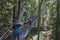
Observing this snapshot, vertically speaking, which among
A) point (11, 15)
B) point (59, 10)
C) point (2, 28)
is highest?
point (59, 10)

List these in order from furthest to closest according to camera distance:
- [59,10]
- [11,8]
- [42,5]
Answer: [11,8] < [42,5] < [59,10]

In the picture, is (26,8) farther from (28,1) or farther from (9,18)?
(9,18)

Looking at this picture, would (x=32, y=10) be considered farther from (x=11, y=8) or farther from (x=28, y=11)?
(x=11, y=8)

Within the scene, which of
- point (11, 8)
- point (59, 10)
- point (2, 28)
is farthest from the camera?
Result: point (11, 8)

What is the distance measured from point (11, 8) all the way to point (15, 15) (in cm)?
23

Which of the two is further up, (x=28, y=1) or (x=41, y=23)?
(x=28, y=1)

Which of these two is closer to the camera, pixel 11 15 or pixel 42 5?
pixel 42 5

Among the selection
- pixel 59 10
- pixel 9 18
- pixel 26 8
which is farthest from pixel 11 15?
pixel 59 10

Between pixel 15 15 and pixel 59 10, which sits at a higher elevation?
pixel 59 10

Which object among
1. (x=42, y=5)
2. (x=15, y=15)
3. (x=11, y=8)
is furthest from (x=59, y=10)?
(x=11, y=8)

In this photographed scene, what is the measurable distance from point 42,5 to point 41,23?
1.00 feet

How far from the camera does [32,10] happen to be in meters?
2.60

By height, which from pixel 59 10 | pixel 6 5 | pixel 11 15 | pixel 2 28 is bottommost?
pixel 2 28

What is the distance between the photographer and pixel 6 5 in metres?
2.69
